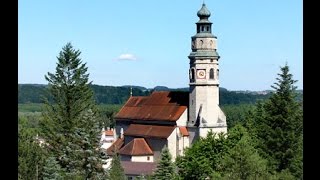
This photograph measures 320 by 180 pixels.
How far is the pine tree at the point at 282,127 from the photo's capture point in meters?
35.3

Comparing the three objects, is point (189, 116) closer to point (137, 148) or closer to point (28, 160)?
point (137, 148)

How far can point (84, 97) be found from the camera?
111 feet

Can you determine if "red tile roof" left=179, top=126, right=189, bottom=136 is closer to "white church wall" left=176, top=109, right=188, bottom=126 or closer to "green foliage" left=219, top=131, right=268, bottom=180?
"white church wall" left=176, top=109, right=188, bottom=126

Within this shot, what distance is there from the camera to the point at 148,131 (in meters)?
54.4

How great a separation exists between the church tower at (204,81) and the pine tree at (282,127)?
41.1 ft

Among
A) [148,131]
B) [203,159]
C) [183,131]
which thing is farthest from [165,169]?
[148,131]

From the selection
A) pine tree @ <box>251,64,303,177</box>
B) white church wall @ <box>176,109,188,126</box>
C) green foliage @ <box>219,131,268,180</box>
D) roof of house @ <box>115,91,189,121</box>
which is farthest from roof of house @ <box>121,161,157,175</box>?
green foliage @ <box>219,131,268,180</box>

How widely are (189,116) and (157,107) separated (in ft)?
16.0

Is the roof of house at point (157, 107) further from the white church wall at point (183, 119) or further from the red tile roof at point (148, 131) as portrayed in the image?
the red tile roof at point (148, 131)

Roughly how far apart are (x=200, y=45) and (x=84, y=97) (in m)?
18.8

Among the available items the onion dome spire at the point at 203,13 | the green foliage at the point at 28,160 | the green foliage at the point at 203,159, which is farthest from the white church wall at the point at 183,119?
the green foliage at the point at 28,160

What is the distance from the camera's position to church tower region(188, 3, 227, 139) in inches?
1982
